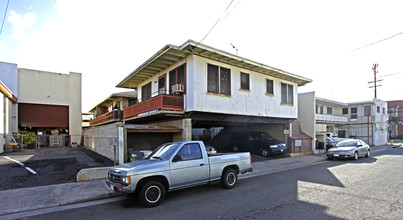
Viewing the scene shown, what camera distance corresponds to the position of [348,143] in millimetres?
16359

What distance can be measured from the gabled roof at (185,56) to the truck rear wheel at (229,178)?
6.51m

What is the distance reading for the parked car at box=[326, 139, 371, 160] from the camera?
14.9 metres

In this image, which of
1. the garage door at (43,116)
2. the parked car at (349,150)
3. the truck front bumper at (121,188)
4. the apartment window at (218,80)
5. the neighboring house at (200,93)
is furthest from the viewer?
the garage door at (43,116)

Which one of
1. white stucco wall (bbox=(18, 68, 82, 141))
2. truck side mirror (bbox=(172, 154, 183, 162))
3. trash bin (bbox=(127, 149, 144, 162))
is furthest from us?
white stucco wall (bbox=(18, 68, 82, 141))

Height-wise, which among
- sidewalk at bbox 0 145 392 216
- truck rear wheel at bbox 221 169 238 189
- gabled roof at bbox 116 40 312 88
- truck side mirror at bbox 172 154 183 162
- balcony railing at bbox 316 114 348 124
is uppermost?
gabled roof at bbox 116 40 312 88

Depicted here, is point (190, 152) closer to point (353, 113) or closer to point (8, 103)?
point (8, 103)

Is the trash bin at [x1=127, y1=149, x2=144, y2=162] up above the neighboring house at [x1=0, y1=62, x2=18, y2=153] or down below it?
below

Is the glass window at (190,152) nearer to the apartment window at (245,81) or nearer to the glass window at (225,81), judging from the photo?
the glass window at (225,81)

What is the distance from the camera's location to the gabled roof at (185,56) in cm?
1164

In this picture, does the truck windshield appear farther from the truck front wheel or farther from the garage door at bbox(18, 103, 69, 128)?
the garage door at bbox(18, 103, 69, 128)

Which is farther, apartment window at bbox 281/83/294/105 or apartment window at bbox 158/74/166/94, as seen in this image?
apartment window at bbox 281/83/294/105

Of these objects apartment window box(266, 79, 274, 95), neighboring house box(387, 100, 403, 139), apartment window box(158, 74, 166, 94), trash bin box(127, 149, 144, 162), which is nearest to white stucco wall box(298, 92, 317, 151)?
apartment window box(266, 79, 274, 95)

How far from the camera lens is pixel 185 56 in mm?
12516

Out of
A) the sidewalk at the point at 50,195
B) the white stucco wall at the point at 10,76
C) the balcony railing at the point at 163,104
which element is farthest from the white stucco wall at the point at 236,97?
the white stucco wall at the point at 10,76
